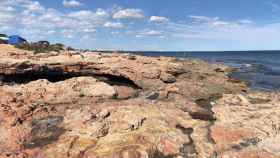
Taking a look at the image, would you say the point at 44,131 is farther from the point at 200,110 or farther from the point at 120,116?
the point at 200,110

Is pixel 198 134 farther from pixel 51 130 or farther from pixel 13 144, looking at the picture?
pixel 13 144

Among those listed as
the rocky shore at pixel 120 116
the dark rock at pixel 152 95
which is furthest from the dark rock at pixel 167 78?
the dark rock at pixel 152 95

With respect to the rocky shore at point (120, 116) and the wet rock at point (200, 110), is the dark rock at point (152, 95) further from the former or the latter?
the wet rock at point (200, 110)

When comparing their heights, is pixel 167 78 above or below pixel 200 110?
above

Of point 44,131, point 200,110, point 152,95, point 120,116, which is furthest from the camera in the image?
point 152,95

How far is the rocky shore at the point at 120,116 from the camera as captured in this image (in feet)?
37.1

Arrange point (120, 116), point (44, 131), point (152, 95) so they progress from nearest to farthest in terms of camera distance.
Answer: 1. point (44, 131)
2. point (120, 116)
3. point (152, 95)

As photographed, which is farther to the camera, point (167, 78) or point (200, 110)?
point (167, 78)

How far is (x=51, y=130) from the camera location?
12648 mm

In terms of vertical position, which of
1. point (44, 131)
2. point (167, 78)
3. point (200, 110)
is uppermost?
→ point (167, 78)

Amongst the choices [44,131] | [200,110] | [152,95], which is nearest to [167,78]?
[152,95]

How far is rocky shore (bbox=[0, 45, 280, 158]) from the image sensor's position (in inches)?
445

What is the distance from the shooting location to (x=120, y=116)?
44.2 feet

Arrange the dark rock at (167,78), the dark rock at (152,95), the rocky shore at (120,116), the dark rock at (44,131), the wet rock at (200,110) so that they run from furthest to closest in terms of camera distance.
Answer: the dark rock at (167,78) < the dark rock at (152,95) < the wet rock at (200,110) < the dark rock at (44,131) < the rocky shore at (120,116)
